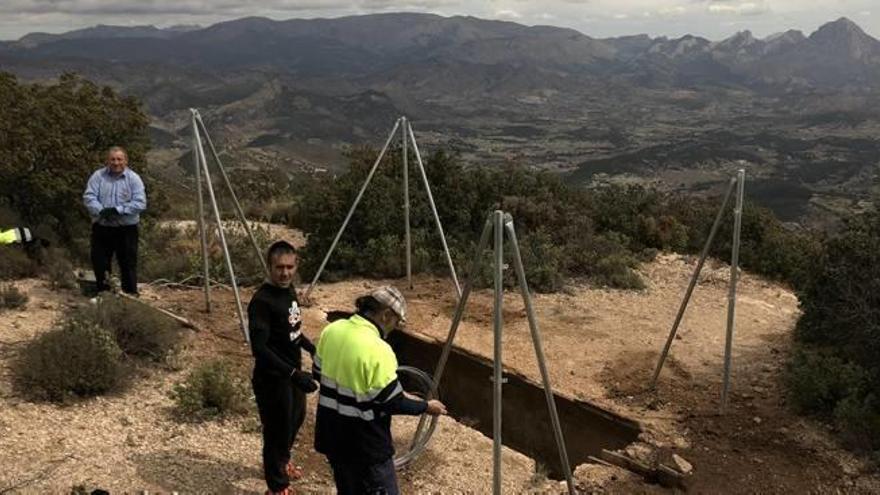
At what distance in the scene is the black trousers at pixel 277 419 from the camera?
4445mm

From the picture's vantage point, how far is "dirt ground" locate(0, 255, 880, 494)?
5297 mm

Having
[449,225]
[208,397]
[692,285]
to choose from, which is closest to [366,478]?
[208,397]

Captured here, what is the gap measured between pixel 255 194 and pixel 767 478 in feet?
53.2

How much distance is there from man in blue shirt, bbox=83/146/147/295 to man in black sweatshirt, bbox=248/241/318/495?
11.8 ft

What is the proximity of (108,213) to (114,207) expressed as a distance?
0.31 feet

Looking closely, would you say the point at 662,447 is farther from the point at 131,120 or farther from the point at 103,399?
the point at 131,120

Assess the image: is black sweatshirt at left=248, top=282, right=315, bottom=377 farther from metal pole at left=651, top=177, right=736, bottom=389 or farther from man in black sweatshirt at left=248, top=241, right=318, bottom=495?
metal pole at left=651, top=177, right=736, bottom=389

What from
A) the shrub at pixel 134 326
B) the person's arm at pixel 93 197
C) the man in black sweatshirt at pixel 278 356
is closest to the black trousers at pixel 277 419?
the man in black sweatshirt at pixel 278 356

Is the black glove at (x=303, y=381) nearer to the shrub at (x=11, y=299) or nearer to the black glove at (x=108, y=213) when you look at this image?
the black glove at (x=108, y=213)

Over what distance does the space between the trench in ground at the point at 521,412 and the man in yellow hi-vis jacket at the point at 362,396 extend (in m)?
3.14

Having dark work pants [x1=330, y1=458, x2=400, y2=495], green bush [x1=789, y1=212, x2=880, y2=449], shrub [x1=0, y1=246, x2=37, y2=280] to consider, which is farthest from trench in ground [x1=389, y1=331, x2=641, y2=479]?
shrub [x1=0, y1=246, x2=37, y2=280]

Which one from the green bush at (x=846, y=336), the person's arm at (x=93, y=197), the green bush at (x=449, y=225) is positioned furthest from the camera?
the green bush at (x=449, y=225)

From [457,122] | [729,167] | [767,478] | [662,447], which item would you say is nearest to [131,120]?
[662,447]

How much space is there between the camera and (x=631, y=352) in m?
8.84
